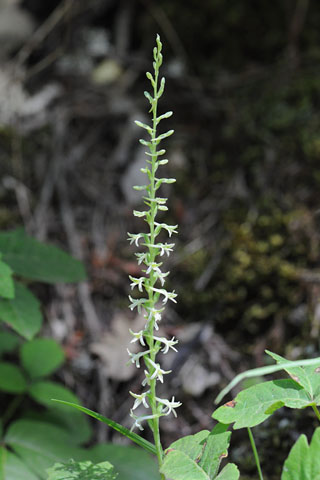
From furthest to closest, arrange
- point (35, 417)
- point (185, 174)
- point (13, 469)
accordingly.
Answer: point (185, 174) → point (35, 417) → point (13, 469)

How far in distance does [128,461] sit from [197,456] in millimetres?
895

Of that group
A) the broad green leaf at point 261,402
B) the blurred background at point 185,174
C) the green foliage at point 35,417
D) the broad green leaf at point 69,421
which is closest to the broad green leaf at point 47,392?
the green foliage at point 35,417

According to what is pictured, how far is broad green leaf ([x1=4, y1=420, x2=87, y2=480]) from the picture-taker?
1997 millimetres

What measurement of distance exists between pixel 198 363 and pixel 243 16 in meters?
3.08

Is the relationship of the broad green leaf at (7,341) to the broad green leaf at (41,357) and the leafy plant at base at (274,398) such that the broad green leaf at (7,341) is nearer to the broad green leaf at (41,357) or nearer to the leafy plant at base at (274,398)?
the broad green leaf at (41,357)

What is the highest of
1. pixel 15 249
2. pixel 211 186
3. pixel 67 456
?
pixel 211 186

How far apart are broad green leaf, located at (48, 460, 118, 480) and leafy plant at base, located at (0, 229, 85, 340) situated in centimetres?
59

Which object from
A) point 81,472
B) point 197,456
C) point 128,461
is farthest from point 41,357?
point 197,456

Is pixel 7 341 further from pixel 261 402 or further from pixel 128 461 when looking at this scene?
pixel 261 402

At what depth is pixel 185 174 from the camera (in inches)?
150

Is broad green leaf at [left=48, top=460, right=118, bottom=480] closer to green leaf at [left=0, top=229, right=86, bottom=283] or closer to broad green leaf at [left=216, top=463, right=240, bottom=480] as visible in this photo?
broad green leaf at [left=216, top=463, right=240, bottom=480]

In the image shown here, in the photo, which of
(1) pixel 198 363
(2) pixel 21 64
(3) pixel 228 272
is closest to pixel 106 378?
(1) pixel 198 363

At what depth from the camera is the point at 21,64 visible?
4.30 m

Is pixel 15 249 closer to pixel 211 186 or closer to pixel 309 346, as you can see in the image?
pixel 309 346
